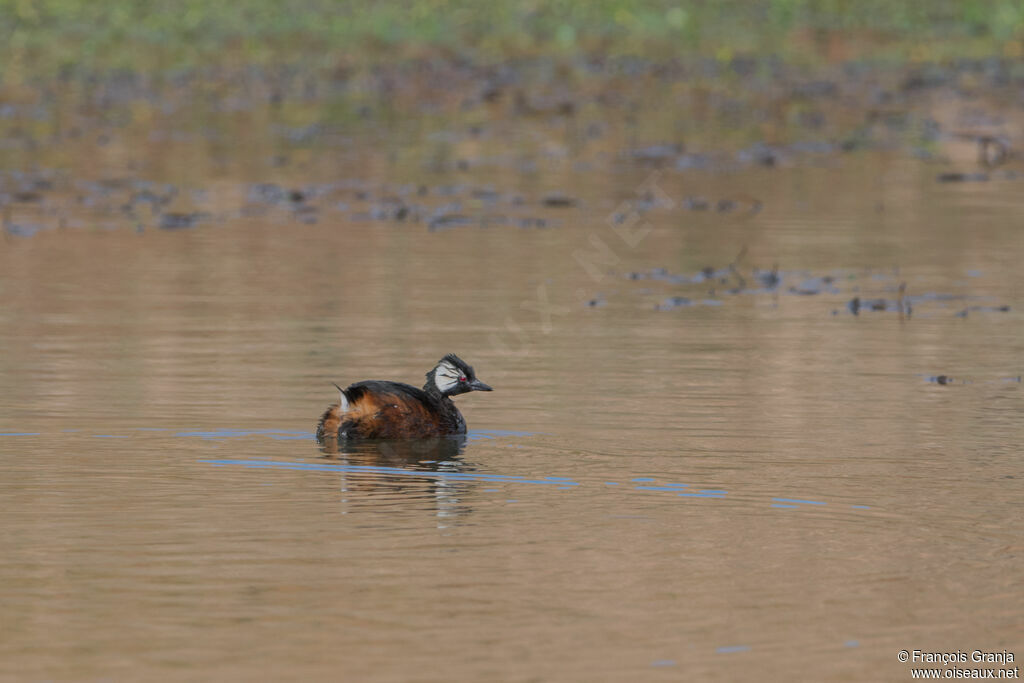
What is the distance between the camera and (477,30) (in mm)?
44125

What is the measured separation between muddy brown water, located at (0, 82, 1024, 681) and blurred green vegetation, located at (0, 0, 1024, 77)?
17.0 metres

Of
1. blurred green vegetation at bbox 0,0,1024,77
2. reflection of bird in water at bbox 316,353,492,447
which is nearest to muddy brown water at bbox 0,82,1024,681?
reflection of bird in water at bbox 316,353,492,447

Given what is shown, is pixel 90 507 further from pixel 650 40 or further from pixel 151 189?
pixel 650 40

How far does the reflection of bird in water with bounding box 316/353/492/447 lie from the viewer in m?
11.8

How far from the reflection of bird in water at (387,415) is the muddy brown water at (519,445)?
174 millimetres

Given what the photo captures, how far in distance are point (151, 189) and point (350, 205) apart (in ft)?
8.71

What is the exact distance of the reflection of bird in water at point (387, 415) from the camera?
1177 centimetres

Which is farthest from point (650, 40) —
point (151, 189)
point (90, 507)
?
point (90, 507)

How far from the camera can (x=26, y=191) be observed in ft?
81.0

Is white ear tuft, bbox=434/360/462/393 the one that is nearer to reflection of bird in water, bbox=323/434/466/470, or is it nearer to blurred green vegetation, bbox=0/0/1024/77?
reflection of bird in water, bbox=323/434/466/470

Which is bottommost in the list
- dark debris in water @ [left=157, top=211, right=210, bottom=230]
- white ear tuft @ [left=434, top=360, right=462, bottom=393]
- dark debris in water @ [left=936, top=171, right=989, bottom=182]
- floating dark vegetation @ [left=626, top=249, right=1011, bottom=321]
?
white ear tuft @ [left=434, top=360, right=462, bottom=393]

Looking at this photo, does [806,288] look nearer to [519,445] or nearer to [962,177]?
[519,445]

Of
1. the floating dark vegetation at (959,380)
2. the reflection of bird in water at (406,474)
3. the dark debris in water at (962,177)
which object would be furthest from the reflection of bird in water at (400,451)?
the dark debris in water at (962,177)

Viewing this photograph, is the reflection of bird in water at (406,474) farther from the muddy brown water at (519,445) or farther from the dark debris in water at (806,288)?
the dark debris in water at (806,288)
